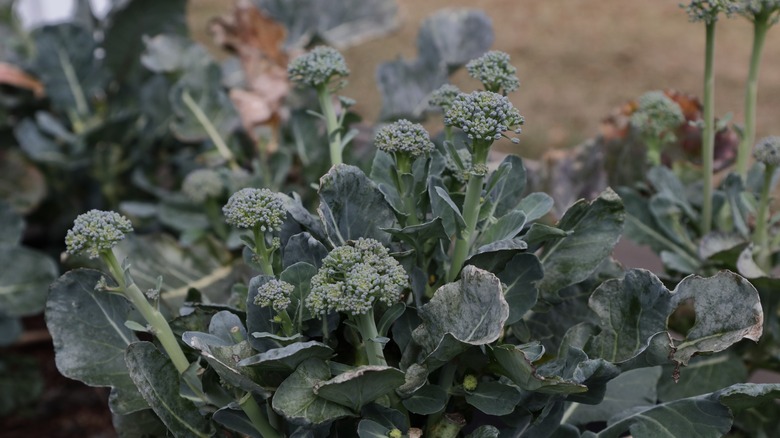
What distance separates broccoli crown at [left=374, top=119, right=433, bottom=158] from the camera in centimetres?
82

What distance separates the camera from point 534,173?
54.1 inches

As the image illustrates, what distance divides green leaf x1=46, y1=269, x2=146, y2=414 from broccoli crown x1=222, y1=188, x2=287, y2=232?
0.68 ft

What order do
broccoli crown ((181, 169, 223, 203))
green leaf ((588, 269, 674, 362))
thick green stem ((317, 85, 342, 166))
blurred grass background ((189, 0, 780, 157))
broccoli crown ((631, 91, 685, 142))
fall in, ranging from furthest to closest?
1. blurred grass background ((189, 0, 780, 157))
2. broccoli crown ((181, 169, 223, 203))
3. broccoli crown ((631, 91, 685, 142))
4. thick green stem ((317, 85, 342, 166))
5. green leaf ((588, 269, 674, 362))

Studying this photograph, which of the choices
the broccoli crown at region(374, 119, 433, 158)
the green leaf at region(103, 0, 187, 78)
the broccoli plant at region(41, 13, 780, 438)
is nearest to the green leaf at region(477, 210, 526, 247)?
the broccoli plant at region(41, 13, 780, 438)

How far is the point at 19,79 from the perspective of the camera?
1.74 m

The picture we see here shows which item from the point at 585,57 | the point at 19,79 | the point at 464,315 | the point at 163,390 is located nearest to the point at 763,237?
the point at 464,315

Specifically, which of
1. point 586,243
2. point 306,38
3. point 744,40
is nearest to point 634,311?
point 586,243

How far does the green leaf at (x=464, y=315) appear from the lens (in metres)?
0.76

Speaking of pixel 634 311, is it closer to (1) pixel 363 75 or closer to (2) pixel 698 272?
(2) pixel 698 272

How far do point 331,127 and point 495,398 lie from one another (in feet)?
1.17

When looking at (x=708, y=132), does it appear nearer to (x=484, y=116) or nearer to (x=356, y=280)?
(x=484, y=116)

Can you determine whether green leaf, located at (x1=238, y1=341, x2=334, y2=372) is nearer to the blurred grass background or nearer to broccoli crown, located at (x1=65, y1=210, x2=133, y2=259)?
broccoli crown, located at (x1=65, y1=210, x2=133, y2=259)

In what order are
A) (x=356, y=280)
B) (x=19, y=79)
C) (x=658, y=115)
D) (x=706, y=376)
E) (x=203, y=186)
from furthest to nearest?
(x=19, y=79), (x=203, y=186), (x=658, y=115), (x=706, y=376), (x=356, y=280)

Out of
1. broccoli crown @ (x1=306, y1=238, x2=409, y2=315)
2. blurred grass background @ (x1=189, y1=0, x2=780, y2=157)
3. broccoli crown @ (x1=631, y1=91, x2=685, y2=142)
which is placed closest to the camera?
broccoli crown @ (x1=306, y1=238, x2=409, y2=315)
